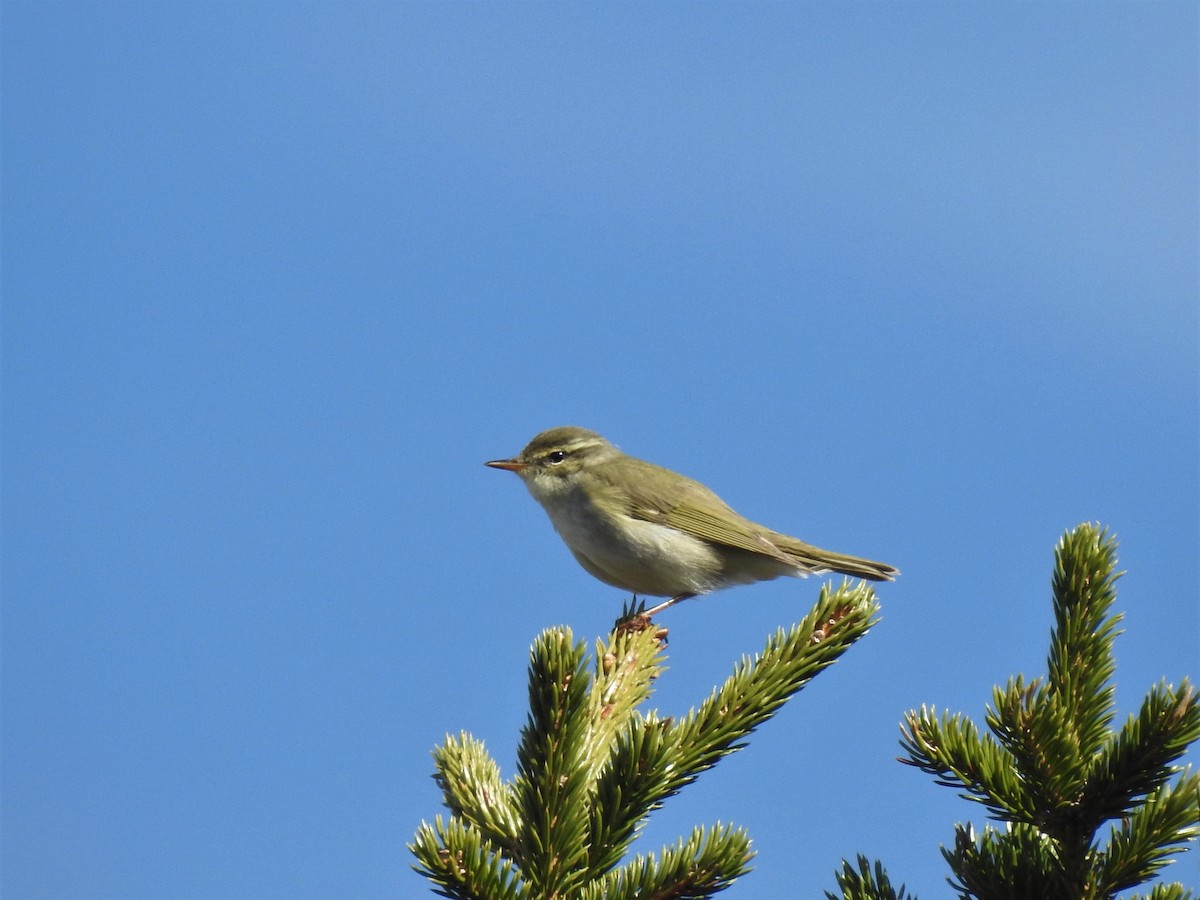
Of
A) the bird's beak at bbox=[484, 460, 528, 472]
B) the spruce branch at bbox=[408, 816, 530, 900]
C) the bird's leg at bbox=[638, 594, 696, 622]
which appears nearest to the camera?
the spruce branch at bbox=[408, 816, 530, 900]

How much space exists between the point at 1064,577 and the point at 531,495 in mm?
5634

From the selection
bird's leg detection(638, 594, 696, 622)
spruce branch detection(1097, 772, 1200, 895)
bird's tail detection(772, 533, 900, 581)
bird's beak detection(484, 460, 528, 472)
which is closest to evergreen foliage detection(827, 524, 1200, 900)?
spruce branch detection(1097, 772, 1200, 895)

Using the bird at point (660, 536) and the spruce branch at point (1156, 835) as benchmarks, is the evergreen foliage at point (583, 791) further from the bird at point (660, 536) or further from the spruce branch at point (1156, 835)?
the bird at point (660, 536)

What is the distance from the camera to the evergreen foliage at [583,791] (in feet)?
9.37

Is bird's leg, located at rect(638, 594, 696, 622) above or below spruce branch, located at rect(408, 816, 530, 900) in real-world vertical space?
above

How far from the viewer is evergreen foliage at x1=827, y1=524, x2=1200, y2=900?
9.30ft

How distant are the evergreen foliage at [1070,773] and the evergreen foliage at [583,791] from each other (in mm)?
506

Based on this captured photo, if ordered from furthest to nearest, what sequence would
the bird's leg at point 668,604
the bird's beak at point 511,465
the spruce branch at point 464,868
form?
1. the bird's beak at point 511,465
2. the bird's leg at point 668,604
3. the spruce branch at point 464,868

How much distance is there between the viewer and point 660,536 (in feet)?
25.1

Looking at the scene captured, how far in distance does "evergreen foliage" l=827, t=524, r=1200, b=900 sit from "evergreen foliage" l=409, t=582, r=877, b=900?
51cm

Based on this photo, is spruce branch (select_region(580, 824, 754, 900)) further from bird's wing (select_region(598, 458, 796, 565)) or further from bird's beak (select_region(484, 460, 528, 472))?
bird's beak (select_region(484, 460, 528, 472))

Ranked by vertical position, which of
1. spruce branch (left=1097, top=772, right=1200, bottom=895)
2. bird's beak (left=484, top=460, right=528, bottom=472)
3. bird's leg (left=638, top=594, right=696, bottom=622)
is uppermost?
bird's beak (left=484, top=460, right=528, bottom=472)

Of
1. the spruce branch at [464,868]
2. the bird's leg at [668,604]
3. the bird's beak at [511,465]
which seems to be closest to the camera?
the spruce branch at [464,868]

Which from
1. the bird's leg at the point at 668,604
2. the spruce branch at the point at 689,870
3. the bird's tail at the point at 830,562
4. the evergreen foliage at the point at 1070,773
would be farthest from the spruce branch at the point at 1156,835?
the bird's tail at the point at 830,562
